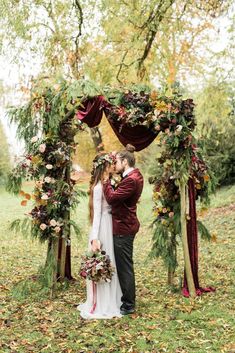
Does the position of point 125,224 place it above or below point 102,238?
above

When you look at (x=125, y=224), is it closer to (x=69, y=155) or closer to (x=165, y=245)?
(x=165, y=245)

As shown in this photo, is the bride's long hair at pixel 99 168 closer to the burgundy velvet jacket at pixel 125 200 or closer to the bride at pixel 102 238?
the bride at pixel 102 238

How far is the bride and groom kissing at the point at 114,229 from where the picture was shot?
5.86m

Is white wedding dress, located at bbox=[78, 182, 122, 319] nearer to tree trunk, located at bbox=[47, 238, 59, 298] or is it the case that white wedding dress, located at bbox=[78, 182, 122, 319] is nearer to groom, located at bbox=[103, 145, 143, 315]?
groom, located at bbox=[103, 145, 143, 315]

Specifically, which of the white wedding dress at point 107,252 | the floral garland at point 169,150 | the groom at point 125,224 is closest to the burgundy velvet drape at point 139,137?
the floral garland at point 169,150

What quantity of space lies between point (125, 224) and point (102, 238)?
385 mm

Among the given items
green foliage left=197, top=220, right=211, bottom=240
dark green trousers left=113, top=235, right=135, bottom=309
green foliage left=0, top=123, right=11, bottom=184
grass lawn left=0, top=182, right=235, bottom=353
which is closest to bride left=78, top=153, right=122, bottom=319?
dark green trousers left=113, top=235, right=135, bottom=309

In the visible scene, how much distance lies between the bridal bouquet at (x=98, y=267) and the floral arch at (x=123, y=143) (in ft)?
3.36

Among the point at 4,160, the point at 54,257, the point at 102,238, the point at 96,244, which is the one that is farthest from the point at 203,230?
the point at 4,160

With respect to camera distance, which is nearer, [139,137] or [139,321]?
[139,321]

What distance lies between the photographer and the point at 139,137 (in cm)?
680

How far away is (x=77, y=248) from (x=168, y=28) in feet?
19.2

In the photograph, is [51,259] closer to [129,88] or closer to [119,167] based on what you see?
[119,167]

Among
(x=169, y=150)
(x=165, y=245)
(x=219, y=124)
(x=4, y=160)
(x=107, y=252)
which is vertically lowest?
(x=165, y=245)
